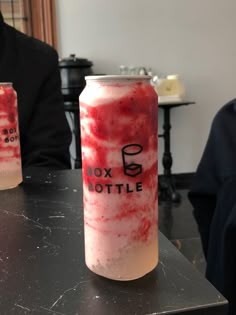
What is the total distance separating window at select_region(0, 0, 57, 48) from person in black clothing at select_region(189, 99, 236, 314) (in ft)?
7.24

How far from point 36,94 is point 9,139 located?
454 mm

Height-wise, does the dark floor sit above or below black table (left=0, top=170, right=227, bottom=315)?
below

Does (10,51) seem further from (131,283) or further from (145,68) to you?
(145,68)

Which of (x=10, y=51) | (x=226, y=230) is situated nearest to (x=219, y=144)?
(x=226, y=230)

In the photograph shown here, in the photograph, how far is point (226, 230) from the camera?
2.31 ft

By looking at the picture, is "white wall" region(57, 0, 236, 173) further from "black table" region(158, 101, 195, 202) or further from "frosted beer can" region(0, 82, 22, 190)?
"frosted beer can" region(0, 82, 22, 190)

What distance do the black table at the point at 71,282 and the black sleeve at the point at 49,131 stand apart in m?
0.46

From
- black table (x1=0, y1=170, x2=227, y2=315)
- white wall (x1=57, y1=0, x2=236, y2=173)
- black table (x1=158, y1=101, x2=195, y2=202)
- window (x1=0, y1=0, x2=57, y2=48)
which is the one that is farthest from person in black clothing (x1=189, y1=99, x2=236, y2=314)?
window (x1=0, y1=0, x2=57, y2=48)

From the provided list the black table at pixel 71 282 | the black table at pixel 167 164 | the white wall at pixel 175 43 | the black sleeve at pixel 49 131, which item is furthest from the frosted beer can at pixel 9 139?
the white wall at pixel 175 43

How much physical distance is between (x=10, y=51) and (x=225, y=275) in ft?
2.49

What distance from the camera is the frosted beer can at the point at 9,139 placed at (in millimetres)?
624

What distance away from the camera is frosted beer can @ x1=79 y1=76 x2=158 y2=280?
0.35 metres

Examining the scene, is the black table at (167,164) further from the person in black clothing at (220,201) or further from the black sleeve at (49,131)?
the person in black clothing at (220,201)

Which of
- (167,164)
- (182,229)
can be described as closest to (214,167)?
(182,229)
